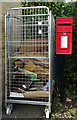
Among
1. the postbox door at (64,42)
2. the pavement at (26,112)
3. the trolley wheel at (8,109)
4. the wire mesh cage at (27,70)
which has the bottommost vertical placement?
the pavement at (26,112)

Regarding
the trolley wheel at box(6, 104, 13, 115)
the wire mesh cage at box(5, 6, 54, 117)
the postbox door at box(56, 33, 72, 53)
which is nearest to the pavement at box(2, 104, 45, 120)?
the trolley wheel at box(6, 104, 13, 115)

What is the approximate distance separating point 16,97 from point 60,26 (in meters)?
1.53

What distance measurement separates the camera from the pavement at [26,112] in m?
2.84

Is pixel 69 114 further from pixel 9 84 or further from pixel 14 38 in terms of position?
pixel 14 38

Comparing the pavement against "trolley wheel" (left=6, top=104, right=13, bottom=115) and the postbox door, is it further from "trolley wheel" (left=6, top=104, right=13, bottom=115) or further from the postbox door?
the postbox door

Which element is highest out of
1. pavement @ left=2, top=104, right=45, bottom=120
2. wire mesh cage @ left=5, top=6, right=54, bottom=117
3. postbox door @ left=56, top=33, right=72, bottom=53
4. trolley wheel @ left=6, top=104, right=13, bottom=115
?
postbox door @ left=56, top=33, right=72, bottom=53

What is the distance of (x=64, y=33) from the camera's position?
290 centimetres

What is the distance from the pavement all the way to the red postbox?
1.22 metres

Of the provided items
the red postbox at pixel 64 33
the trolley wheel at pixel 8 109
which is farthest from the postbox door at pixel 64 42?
the trolley wheel at pixel 8 109

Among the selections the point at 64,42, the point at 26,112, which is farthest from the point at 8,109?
the point at 64,42

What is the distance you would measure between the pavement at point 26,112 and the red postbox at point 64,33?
1.22m

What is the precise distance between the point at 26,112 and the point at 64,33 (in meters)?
1.62

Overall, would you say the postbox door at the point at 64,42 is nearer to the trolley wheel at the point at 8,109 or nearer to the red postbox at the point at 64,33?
the red postbox at the point at 64,33

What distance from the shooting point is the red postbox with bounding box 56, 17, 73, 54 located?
9.47 feet
